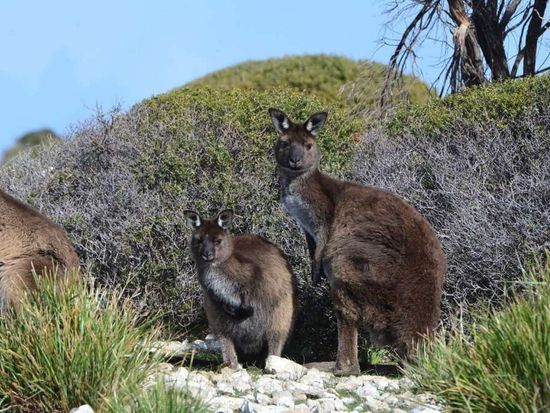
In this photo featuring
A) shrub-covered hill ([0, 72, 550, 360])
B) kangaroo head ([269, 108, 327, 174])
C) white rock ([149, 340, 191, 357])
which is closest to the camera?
white rock ([149, 340, 191, 357])

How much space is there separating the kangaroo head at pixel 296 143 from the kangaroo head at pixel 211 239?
0.80 meters

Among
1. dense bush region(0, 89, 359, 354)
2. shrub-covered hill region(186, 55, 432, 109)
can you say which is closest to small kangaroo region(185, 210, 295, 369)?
dense bush region(0, 89, 359, 354)

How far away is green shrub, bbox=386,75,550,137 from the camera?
37.3ft

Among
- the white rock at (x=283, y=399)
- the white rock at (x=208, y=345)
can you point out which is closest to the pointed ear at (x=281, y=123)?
the white rock at (x=208, y=345)

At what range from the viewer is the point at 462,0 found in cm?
1568

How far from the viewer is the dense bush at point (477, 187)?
1027cm

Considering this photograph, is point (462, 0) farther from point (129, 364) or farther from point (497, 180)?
point (129, 364)

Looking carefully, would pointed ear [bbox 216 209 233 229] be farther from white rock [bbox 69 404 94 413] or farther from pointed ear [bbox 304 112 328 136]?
white rock [bbox 69 404 94 413]

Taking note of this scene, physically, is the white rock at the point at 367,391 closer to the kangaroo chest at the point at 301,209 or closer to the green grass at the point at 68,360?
the green grass at the point at 68,360

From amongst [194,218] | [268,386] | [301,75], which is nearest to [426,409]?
[268,386]

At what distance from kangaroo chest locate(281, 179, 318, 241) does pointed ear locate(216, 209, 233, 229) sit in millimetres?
614

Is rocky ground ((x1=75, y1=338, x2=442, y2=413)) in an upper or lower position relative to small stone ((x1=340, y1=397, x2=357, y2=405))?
upper

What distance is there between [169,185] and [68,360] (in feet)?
15.1

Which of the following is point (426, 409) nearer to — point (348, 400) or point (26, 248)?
point (348, 400)
